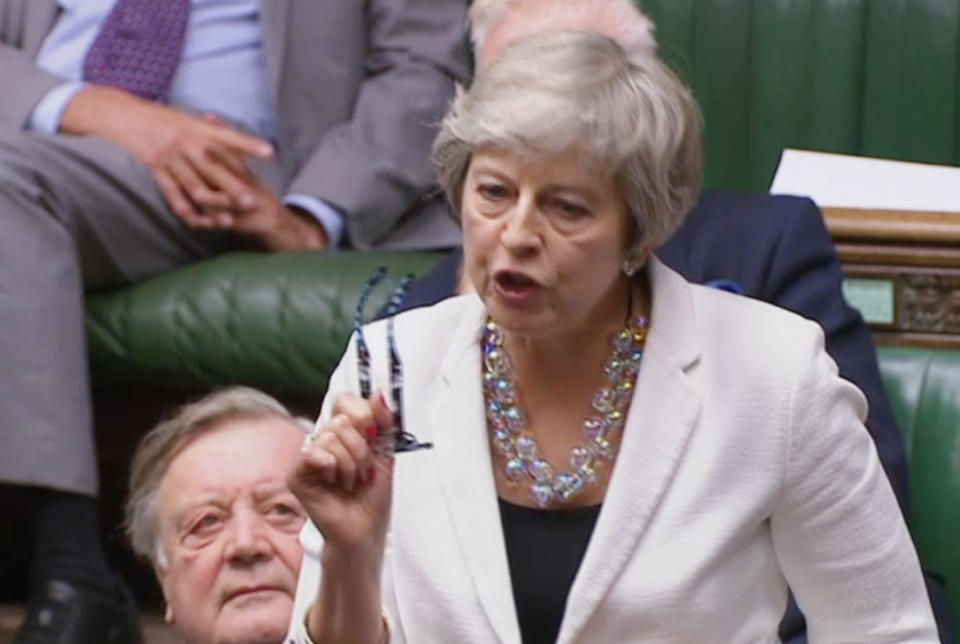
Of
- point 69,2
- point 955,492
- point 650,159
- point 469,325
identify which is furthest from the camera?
point 69,2

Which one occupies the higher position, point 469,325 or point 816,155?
point 469,325

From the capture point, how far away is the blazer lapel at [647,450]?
62.5 inches

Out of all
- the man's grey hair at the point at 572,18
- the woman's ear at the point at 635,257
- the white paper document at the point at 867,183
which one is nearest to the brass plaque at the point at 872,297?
the white paper document at the point at 867,183

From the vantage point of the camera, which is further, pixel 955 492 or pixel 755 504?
pixel 955 492

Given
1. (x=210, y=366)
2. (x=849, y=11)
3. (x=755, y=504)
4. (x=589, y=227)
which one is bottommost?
(x=210, y=366)

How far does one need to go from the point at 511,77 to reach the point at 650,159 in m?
0.12

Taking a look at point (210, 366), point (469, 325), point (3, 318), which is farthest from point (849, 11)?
point (469, 325)

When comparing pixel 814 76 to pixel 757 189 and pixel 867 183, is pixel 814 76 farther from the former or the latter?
pixel 867 183

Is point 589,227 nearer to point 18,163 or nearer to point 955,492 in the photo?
point 955,492

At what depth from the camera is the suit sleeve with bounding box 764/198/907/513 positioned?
6.81 feet

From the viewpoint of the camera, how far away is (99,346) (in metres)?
2.67

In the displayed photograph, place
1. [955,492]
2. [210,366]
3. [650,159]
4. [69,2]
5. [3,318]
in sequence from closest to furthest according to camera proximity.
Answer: [650,159] < [955,492] < [3,318] < [210,366] < [69,2]

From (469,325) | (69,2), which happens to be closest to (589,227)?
(469,325)

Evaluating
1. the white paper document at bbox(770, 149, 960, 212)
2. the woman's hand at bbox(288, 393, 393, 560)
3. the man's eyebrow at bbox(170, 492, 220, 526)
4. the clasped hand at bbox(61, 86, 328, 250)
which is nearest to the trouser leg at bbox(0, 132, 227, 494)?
the clasped hand at bbox(61, 86, 328, 250)
